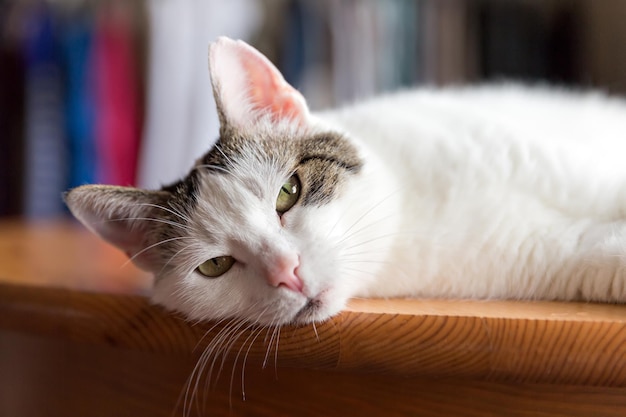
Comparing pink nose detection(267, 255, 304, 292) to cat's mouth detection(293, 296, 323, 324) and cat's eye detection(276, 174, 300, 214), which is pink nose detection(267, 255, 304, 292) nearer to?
cat's mouth detection(293, 296, 323, 324)

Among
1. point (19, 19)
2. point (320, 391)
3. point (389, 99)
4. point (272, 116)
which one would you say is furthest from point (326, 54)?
point (320, 391)

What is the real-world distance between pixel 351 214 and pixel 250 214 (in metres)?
0.19

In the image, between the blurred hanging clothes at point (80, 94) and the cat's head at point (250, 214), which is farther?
the blurred hanging clothes at point (80, 94)

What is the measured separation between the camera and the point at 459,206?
3.44 ft

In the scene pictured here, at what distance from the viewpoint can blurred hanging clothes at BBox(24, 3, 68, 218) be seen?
9.09 feet

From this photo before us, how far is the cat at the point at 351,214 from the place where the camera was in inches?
35.2

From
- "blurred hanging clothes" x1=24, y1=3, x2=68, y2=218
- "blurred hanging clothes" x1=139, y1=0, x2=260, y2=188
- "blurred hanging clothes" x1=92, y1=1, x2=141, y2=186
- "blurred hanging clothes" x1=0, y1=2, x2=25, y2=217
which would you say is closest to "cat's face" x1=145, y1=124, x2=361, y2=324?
"blurred hanging clothes" x1=139, y1=0, x2=260, y2=188

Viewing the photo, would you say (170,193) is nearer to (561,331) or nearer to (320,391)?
(320,391)

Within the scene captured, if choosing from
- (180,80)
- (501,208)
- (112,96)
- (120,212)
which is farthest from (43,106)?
(501,208)

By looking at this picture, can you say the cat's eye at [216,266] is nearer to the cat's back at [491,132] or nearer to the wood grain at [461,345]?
the wood grain at [461,345]

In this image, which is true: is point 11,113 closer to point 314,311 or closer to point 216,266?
point 216,266

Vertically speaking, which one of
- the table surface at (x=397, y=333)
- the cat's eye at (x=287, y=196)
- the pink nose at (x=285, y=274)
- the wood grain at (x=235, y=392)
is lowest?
the wood grain at (x=235, y=392)

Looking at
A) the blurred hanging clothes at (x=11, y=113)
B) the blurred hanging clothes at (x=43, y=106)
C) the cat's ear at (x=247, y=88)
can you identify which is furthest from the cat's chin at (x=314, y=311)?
the blurred hanging clothes at (x=11, y=113)

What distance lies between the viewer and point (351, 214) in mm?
995
